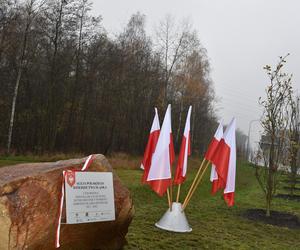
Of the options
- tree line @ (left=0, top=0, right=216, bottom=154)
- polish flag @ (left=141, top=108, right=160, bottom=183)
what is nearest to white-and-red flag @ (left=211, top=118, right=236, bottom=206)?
polish flag @ (left=141, top=108, right=160, bottom=183)

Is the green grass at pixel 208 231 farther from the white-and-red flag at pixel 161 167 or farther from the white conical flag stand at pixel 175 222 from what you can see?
the white-and-red flag at pixel 161 167

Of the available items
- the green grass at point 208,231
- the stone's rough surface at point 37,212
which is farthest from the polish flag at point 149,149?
the stone's rough surface at point 37,212

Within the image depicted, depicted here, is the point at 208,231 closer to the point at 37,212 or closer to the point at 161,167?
the point at 161,167

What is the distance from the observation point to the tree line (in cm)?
2722

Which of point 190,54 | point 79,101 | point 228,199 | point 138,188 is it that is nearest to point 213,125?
point 190,54

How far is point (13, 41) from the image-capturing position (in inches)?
990

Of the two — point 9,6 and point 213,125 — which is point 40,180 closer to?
point 9,6

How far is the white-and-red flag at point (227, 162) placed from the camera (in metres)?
6.90

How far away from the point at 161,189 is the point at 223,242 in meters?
1.35

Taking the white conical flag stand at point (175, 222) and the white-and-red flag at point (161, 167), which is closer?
the white-and-red flag at point (161, 167)

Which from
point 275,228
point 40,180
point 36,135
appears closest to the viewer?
point 40,180

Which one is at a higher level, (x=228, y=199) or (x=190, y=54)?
(x=190, y=54)

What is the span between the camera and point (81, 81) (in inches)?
1299

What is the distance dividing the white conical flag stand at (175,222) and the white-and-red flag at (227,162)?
84 centimetres
